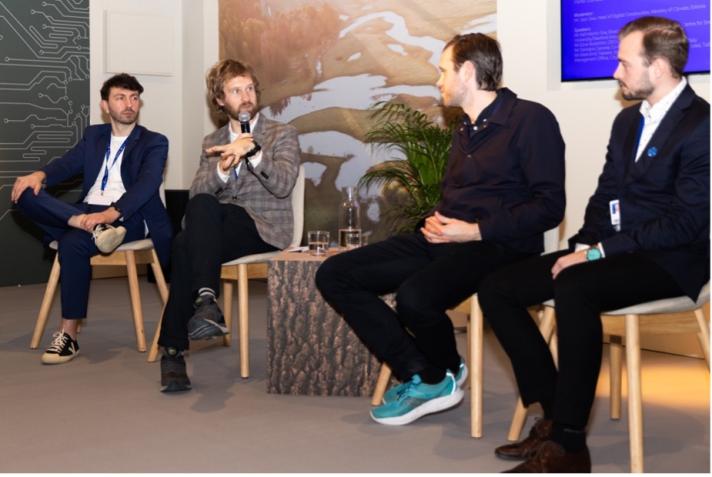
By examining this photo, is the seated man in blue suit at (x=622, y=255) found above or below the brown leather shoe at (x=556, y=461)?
above

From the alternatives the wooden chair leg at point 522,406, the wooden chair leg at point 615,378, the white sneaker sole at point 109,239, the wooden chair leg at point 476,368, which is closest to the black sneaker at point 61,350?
the white sneaker sole at point 109,239

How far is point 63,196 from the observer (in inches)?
293

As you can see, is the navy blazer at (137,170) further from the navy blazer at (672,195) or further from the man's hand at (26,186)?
the navy blazer at (672,195)

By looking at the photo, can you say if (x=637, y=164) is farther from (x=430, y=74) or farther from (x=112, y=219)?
(x=430, y=74)

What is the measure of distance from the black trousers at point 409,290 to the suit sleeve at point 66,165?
6.24 feet

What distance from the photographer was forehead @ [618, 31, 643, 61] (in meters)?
3.06

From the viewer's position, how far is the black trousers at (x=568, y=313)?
2852 millimetres

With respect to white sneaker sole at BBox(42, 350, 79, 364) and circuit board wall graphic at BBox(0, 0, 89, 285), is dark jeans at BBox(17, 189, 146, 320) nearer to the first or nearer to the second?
white sneaker sole at BBox(42, 350, 79, 364)

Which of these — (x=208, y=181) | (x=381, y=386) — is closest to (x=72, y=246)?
(x=208, y=181)

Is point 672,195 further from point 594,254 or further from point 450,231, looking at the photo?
point 450,231

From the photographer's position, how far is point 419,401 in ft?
11.5

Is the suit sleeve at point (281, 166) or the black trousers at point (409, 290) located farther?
the suit sleeve at point (281, 166)

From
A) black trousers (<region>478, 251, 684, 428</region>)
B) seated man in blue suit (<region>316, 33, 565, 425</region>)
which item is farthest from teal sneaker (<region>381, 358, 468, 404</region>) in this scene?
black trousers (<region>478, 251, 684, 428</region>)

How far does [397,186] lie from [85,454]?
3.31 meters
